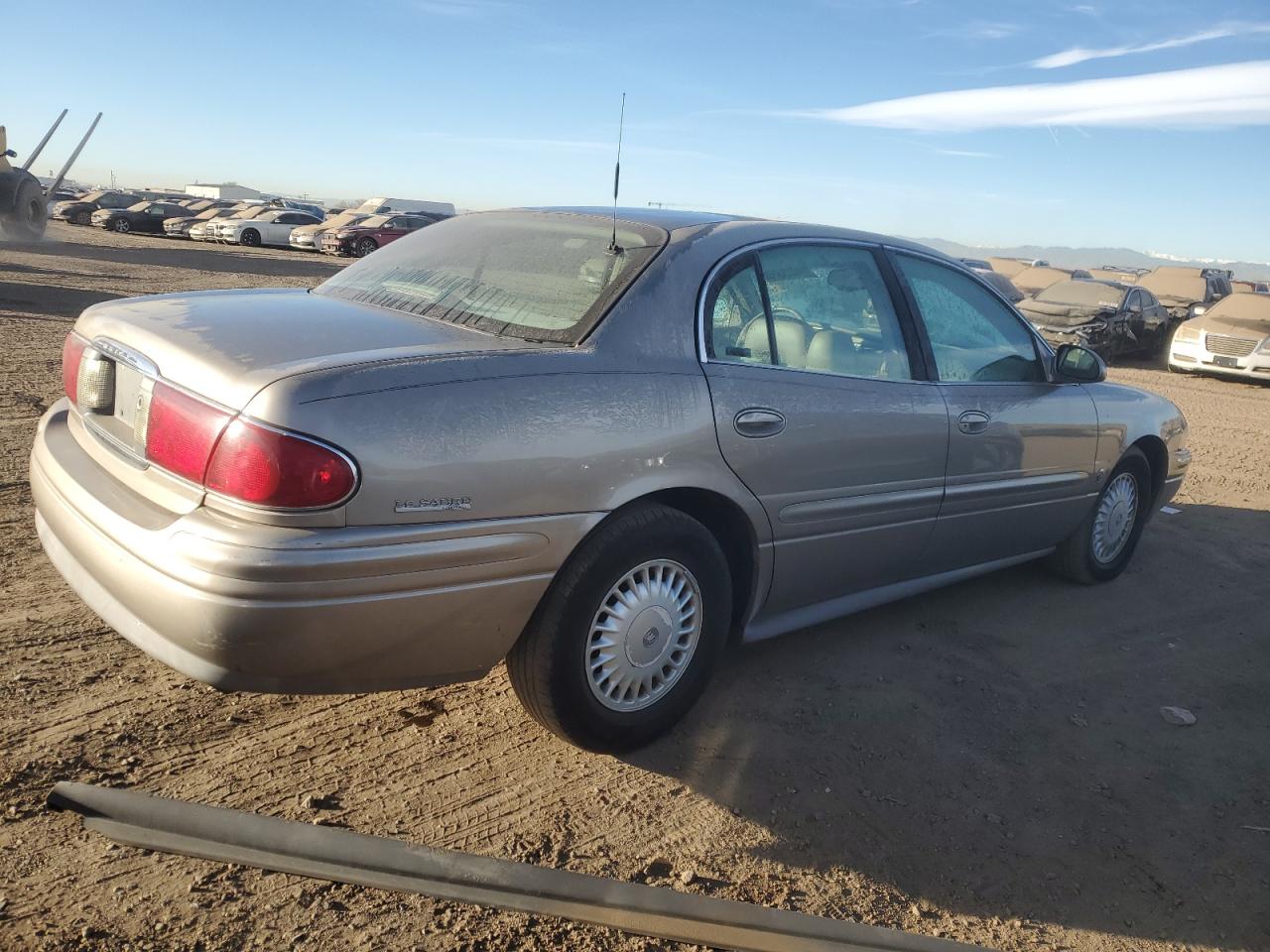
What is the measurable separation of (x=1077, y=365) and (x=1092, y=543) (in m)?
1.01

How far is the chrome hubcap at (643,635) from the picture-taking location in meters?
2.97

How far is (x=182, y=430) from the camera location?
8.27 feet

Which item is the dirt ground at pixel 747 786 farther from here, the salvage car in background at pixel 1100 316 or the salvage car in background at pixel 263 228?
the salvage car in background at pixel 263 228

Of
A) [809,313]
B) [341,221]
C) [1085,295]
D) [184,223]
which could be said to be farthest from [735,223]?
[184,223]

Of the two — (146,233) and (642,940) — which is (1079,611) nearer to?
(642,940)

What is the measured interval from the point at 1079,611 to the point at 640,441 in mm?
2880

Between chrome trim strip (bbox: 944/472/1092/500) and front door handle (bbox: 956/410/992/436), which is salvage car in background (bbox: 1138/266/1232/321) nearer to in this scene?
chrome trim strip (bbox: 944/472/1092/500)

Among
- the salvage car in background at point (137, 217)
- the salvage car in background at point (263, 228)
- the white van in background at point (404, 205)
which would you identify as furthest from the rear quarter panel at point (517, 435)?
the white van in background at point (404, 205)

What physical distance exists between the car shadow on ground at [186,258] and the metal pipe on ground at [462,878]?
68.0 ft

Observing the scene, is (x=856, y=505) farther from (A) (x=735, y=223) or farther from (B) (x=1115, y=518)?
(B) (x=1115, y=518)

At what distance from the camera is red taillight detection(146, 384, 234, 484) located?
244cm

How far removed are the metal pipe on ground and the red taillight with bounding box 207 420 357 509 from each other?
33.5 inches

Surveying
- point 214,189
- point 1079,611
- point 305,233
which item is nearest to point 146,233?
point 305,233

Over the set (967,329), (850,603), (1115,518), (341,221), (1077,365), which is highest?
(341,221)
